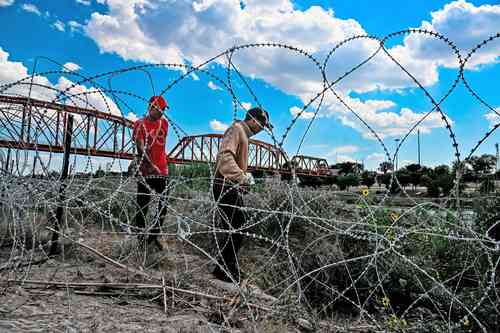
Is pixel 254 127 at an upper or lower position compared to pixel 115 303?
upper

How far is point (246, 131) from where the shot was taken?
3.85 meters

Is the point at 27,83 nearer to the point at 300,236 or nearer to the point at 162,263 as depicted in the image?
the point at 162,263

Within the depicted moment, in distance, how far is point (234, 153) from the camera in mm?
3719

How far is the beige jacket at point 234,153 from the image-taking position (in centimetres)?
368

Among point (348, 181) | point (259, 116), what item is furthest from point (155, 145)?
point (348, 181)

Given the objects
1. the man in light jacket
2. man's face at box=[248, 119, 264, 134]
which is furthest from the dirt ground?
man's face at box=[248, 119, 264, 134]

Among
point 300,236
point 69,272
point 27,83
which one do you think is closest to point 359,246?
point 300,236

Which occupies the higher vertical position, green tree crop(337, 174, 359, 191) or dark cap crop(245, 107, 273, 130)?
dark cap crop(245, 107, 273, 130)

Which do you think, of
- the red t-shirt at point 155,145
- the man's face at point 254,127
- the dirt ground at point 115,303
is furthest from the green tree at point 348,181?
the dirt ground at point 115,303

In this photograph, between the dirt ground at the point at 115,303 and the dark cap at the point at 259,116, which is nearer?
the dirt ground at the point at 115,303

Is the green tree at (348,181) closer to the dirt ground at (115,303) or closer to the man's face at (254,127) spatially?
the man's face at (254,127)

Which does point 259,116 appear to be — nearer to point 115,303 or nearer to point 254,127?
point 254,127

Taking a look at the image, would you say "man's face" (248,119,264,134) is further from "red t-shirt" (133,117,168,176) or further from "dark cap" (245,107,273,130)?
"red t-shirt" (133,117,168,176)

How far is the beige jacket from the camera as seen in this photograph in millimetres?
3676
